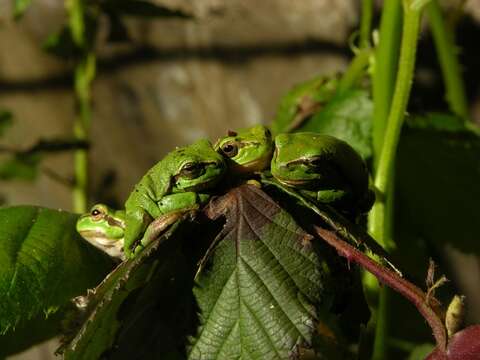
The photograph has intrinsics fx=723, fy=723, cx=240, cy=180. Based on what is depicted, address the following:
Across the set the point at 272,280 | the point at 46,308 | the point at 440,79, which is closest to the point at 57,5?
the point at 440,79

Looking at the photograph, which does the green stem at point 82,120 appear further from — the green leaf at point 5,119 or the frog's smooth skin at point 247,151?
the frog's smooth skin at point 247,151

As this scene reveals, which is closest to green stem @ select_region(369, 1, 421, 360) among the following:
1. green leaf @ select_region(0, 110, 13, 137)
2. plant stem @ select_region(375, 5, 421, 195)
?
plant stem @ select_region(375, 5, 421, 195)

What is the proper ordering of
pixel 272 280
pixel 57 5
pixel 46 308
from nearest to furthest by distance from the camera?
pixel 272 280 → pixel 46 308 → pixel 57 5

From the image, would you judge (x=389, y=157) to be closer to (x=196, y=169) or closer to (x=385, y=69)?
(x=385, y=69)

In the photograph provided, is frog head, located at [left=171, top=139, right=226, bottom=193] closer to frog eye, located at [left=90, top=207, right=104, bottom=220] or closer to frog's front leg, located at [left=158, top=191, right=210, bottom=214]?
frog's front leg, located at [left=158, top=191, right=210, bottom=214]

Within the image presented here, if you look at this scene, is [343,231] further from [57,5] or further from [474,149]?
[57,5]

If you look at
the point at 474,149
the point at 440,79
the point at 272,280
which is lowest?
the point at 440,79

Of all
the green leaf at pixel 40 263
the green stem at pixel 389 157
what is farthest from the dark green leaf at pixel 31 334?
the green stem at pixel 389 157
